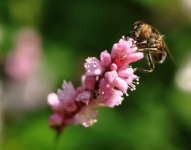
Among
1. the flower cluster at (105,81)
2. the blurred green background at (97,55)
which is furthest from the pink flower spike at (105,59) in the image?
the blurred green background at (97,55)

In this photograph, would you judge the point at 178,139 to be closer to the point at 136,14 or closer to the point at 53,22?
the point at 136,14

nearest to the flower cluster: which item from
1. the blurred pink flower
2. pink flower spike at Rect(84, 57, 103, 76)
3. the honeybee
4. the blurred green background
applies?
pink flower spike at Rect(84, 57, 103, 76)

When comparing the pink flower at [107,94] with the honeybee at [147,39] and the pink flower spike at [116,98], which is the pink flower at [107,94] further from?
the honeybee at [147,39]

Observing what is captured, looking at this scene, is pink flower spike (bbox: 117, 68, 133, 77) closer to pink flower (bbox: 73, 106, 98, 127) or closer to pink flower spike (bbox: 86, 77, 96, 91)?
pink flower spike (bbox: 86, 77, 96, 91)

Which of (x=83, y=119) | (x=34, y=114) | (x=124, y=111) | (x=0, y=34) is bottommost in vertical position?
(x=83, y=119)

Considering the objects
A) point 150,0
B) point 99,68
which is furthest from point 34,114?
point 99,68

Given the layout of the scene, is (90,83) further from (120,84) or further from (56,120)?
(56,120)
